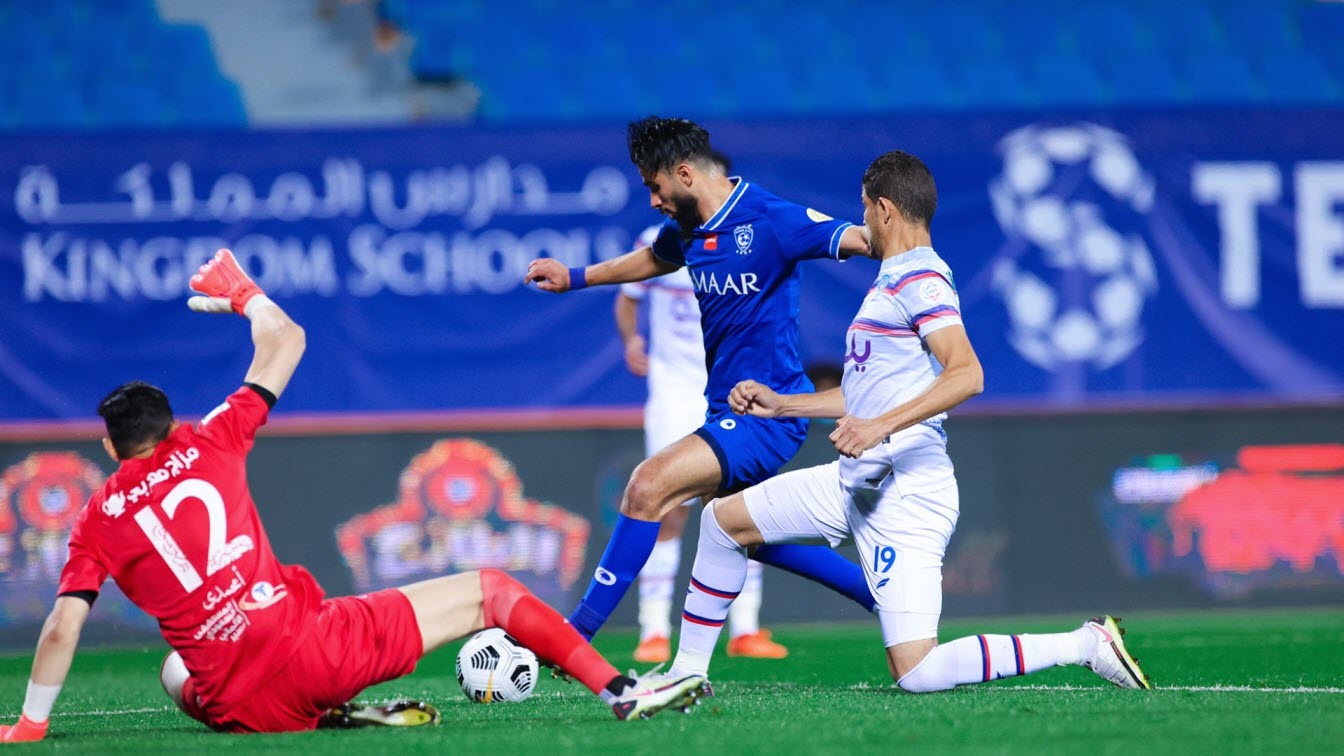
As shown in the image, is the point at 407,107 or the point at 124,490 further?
the point at 407,107

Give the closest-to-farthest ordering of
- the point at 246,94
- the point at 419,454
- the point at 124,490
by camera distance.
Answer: the point at 124,490
the point at 419,454
the point at 246,94

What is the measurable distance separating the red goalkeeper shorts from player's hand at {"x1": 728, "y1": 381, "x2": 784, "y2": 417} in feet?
4.51

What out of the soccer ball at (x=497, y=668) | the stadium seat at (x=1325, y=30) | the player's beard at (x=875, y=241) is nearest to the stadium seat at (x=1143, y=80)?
the stadium seat at (x=1325, y=30)

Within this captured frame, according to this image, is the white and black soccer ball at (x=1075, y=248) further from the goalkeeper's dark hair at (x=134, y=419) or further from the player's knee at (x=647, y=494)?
the goalkeeper's dark hair at (x=134, y=419)

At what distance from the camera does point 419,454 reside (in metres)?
9.45

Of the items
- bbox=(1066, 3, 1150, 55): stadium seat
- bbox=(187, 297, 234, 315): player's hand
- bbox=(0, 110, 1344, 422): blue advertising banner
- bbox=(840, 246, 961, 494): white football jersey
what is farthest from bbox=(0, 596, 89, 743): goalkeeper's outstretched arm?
bbox=(1066, 3, 1150, 55): stadium seat

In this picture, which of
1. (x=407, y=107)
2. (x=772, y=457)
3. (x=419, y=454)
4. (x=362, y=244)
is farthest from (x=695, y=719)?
(x=407, y=107)

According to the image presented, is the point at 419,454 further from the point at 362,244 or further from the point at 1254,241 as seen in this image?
the point at 1254,241

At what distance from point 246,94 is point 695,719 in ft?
28.7

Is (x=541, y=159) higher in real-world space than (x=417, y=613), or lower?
higher

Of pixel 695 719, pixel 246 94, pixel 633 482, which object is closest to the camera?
pixel 695 719

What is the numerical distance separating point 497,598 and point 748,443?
4.54 feet

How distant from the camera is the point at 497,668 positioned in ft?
17.7

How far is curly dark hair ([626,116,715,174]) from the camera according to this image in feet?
19.0
